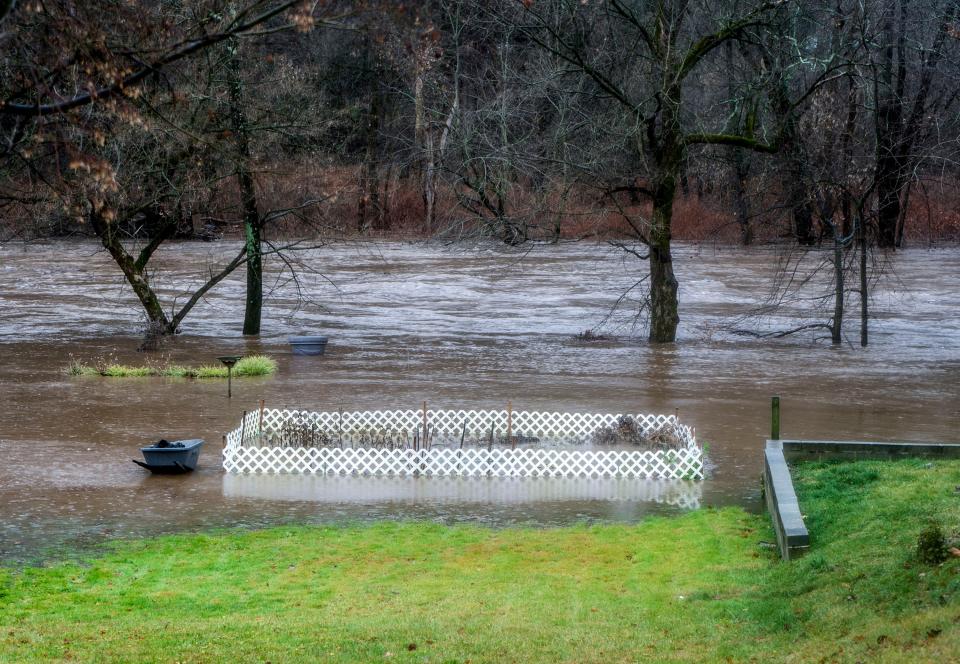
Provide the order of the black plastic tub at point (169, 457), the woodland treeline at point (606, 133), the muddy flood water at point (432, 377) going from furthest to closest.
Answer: the woodland treeline at point (606, 133) → the black plastic tub at point (169, 457) → the muddy flood water at point (432, 377)

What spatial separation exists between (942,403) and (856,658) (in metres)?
15.9

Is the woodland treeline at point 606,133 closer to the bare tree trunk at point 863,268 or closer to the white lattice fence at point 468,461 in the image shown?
the bare tree trunk at point 863,268

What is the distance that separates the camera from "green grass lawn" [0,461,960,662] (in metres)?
7.38

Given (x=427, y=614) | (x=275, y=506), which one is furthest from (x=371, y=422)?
(x=427, y=614)

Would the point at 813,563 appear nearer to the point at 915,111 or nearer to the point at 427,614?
the point at 427,614

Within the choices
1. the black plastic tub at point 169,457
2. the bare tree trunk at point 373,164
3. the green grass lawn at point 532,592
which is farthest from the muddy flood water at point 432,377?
the bare tree trunk at point 373,164

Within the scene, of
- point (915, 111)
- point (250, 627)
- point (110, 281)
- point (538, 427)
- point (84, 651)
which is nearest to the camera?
point (84, 651)

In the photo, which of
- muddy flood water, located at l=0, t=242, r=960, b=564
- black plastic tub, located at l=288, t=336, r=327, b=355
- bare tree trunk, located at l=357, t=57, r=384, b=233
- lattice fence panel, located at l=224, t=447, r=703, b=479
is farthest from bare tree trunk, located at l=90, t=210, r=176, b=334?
bare tree trunk, located at l=357, t=57, r=384, b=233

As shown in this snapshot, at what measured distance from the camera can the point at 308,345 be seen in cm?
2725

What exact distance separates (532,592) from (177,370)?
15900mm

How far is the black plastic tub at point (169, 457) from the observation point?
14812 mm

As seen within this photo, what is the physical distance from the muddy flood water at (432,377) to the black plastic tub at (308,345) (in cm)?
62

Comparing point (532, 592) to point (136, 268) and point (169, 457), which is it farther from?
point (136, 268)

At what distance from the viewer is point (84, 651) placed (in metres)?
7.60
